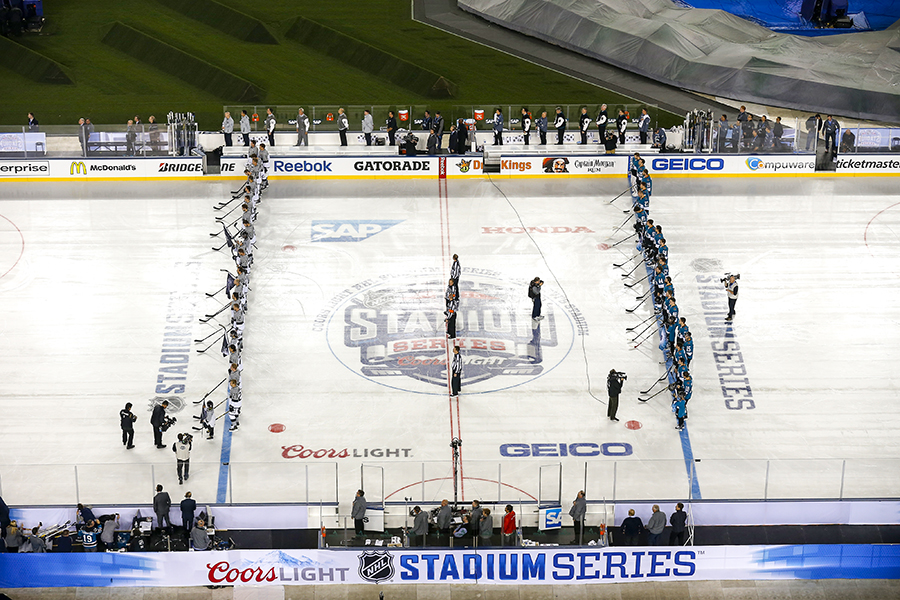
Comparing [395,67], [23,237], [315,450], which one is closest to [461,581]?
[315,450]

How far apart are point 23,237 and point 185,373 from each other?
29.6 ft

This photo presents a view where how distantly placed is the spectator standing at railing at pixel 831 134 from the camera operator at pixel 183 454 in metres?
23.3

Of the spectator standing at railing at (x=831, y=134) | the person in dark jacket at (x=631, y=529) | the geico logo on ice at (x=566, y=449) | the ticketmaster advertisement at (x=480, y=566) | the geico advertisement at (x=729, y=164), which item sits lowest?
the ticketmaster advertisement at (x=480, y=566)

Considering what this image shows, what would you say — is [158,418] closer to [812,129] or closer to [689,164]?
[689,164]

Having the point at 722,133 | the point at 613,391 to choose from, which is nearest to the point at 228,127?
the point at 722,133

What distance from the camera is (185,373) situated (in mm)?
29250

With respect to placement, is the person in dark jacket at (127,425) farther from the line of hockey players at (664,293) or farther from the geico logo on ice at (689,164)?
the geico logo on ice at (689,164)

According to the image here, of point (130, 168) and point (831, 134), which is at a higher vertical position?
point (831, 134)

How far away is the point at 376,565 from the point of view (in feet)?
74.8

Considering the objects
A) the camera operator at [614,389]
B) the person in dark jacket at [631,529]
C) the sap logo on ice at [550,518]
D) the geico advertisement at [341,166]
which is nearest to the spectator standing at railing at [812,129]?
the geico advertisement at [341,166]

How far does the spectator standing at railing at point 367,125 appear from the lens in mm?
39844

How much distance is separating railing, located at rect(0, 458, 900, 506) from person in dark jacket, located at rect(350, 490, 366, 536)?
65 cm

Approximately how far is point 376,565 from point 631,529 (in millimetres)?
4856

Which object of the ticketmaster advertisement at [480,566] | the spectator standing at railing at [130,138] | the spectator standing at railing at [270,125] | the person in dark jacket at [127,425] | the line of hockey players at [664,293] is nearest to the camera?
the ticketmaster advertisement at [480,566]
